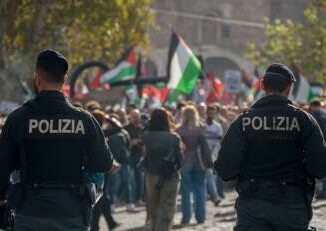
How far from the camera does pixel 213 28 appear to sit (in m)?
82.9

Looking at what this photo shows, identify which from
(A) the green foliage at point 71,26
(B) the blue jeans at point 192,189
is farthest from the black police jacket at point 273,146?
(A) the green foliage at point 71,26

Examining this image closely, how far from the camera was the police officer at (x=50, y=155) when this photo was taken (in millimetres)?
7484

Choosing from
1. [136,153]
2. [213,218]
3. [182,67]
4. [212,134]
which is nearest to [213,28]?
[182,67]

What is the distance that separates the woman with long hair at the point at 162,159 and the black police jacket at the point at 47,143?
7271mm

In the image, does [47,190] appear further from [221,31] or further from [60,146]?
[221,31]

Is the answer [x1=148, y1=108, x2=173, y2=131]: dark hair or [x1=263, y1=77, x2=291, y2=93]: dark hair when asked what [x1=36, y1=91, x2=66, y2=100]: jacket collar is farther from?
[x1=148, y1=108, x2=173, y2=131]: dark hair

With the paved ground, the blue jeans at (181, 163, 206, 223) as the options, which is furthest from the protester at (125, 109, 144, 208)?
the blue jeans at (181, 163, 206, 223)

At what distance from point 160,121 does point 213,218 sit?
3253mm

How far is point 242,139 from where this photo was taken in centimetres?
804

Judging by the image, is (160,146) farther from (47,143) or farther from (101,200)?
(47,143)

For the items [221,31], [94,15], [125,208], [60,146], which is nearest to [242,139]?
[60,146]

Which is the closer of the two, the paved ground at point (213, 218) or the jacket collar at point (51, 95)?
the jacket collar at point (51, 95)

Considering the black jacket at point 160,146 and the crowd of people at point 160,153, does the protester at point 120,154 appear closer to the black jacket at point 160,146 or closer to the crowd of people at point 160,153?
the crowd of people at point 160,153

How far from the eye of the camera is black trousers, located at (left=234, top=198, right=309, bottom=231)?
310 inches
